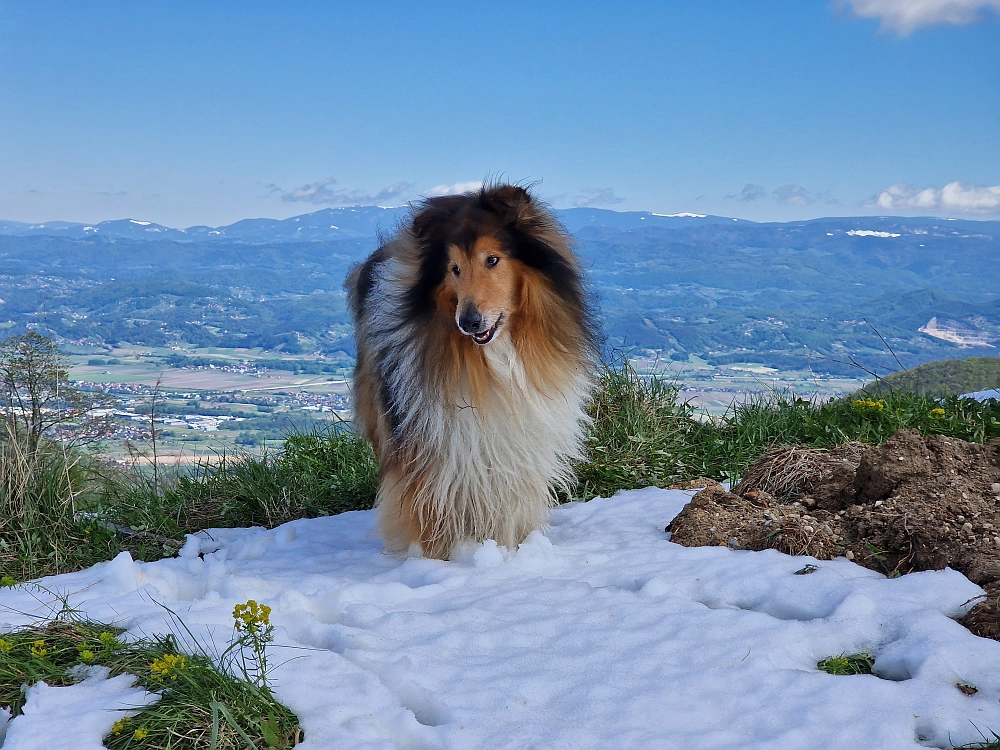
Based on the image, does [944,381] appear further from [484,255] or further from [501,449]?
[484,255]

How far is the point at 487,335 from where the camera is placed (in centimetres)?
391

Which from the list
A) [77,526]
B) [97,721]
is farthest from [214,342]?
[97,721]

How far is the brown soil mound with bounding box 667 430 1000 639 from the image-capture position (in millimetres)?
3688

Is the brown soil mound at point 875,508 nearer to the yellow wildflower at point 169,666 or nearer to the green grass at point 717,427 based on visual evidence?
the green grass at point 717,427

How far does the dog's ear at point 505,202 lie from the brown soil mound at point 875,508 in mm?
1941

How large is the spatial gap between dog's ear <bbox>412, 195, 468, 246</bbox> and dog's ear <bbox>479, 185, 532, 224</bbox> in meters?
0.13

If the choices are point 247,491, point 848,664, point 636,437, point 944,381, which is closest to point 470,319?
point 848,664

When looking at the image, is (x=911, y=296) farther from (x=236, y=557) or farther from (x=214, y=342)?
(x=236, y=557)

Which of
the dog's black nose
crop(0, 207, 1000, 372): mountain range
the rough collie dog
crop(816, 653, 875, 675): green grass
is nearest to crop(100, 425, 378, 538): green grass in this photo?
the rough collie dog

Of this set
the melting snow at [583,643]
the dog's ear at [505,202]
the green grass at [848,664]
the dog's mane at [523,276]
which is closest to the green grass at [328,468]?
the melting snow at [583,643]

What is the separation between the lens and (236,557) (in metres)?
4.81

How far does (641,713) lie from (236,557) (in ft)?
9.72

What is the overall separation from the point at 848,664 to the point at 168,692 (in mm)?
2373

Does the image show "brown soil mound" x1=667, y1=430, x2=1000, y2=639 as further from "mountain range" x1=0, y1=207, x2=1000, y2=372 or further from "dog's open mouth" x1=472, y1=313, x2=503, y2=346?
"dog's open mouth" x1=472, y1=313, x2=503, y2=346
